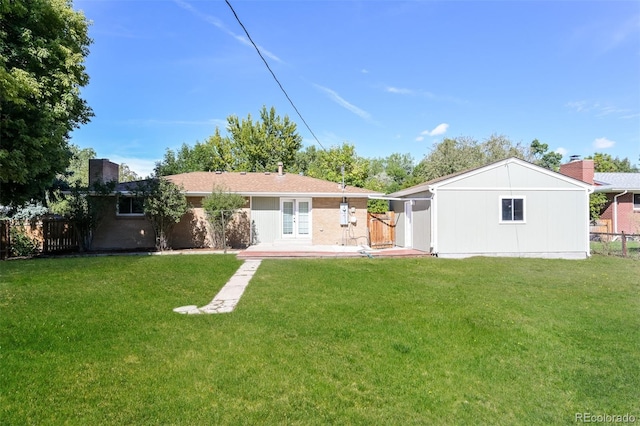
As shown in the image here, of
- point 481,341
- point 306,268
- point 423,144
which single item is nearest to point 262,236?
point 306,268

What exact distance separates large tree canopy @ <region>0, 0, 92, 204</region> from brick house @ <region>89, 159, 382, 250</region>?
326 centimetres

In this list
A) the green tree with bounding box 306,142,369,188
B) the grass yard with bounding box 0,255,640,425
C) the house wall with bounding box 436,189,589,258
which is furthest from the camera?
the green tree with bounding box 306,142,369,188

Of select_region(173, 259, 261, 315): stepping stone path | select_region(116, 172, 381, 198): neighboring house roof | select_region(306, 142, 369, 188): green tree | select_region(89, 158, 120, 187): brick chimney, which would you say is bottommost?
select_region(173, 259, 261, 315): stepping stone path

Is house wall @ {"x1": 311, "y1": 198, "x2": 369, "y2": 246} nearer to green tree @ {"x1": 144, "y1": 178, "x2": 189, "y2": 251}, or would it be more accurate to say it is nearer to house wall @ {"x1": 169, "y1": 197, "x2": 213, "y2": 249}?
house wall @ {"x1": 169, "y1": 197, "x2": 213, "y2": 249}

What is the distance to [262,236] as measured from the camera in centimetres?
1631

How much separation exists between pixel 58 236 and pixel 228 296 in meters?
11.2

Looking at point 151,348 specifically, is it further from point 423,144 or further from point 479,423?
point 423,144

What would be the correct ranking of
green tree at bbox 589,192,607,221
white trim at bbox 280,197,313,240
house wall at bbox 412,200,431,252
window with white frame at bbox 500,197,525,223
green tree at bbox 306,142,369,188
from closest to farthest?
window with white frame at bbox 500,197,525,223, house wall at bbox 412,200,431,252, white trim at bbox 280,197,313,240, green tree at bbox 589,192,607,221, green tree at bbox 306,142,369,188

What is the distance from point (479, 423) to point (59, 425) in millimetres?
3455

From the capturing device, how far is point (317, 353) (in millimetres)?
4293

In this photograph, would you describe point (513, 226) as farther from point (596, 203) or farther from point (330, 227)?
point (596, 203)

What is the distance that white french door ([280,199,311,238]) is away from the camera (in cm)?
1656

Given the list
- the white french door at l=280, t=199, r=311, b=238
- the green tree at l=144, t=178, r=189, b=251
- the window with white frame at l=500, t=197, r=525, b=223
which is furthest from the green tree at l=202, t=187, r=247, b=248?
the window with white frame at l=500, t=197, r=525, b=223

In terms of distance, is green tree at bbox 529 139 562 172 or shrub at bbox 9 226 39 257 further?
green tree at bbox 529 139 562 172
